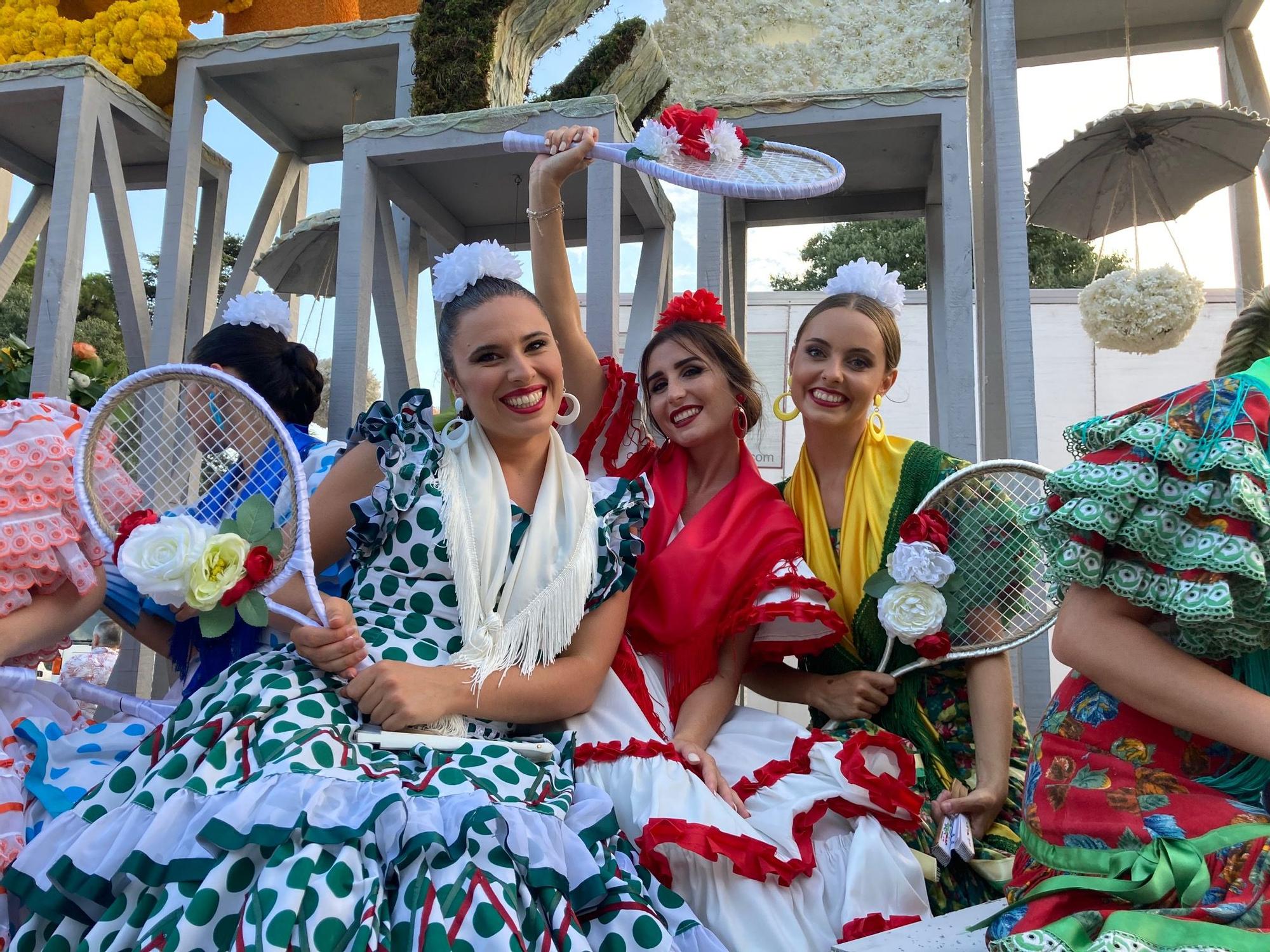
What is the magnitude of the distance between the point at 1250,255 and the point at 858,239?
579 inches

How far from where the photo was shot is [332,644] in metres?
2.18

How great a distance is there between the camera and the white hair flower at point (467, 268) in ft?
8.79

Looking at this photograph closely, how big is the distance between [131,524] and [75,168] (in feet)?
7.58

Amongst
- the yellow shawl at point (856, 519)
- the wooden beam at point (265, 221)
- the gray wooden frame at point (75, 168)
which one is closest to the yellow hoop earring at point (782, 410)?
the yellow shawl at point (856, 519)

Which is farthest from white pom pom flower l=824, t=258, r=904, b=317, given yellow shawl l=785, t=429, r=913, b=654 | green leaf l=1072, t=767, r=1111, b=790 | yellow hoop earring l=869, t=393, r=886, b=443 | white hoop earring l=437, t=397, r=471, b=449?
green leaf l=1072, t=767, r=1111, b=790

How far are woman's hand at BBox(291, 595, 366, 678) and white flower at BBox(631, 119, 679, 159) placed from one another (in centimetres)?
142

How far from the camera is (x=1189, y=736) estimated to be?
155cm

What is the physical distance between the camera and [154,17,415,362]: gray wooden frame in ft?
13.3

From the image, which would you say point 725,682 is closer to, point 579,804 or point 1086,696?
point 579,804

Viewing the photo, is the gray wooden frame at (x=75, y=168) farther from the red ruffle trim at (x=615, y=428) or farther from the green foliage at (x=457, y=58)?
the red ruffle trim at (x=615, y=428)

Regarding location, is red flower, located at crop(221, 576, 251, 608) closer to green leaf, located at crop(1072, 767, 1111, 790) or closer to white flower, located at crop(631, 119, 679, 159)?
white flower, located at crop(631, 119, 679, 159)

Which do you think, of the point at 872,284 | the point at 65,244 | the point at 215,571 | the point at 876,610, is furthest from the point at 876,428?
the point at 65,244

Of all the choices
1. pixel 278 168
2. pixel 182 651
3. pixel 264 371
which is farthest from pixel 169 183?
pixel 182 651

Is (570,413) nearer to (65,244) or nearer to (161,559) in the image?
(161,559)
